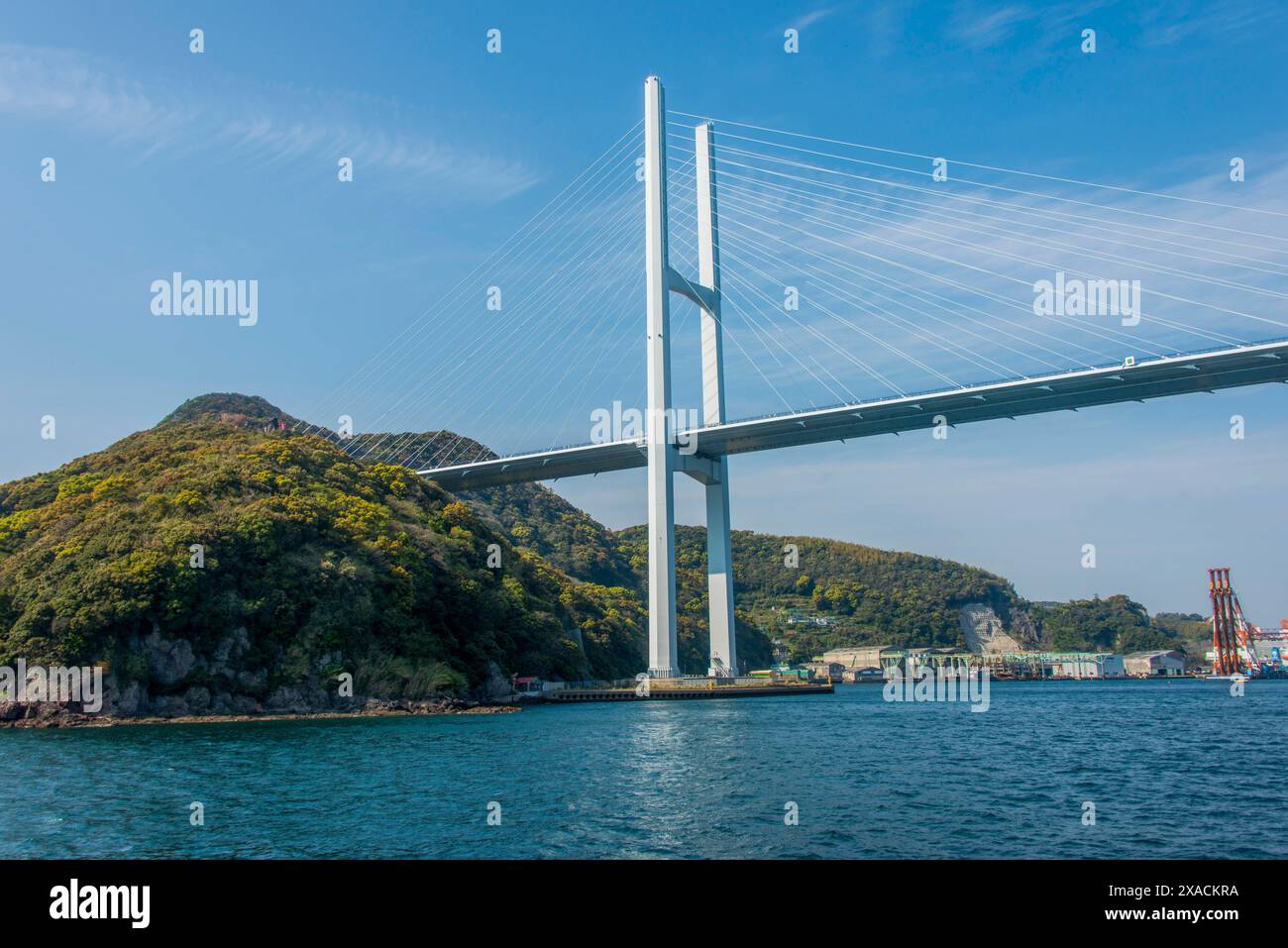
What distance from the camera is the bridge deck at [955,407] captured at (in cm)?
4069

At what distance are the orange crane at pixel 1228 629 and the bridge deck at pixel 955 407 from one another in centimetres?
8347

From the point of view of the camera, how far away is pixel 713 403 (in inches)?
2079

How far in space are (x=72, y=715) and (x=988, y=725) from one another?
33.1m

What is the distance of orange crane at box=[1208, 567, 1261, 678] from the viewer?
11412 centimetres

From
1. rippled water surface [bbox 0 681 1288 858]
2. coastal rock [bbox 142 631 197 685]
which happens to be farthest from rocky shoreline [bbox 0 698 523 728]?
rippled water surface [bbox 0 681 1288 858]

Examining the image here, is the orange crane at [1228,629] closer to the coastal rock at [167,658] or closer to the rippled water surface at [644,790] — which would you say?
the rippled water surface at [644,790]

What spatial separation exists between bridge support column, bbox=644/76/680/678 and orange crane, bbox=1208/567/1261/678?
9101cm

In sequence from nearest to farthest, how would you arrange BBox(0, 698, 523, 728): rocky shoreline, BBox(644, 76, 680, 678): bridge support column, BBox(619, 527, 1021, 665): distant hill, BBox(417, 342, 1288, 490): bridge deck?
1. BBox(0, 698, 523, 728): rocky shoreline
2. BBox(417, 342, 1288, 490): bridge deck
3. BBox(644, 76, 680, 678): bridge support column
4. BBox(619, 527, 1021, 665): distant hill

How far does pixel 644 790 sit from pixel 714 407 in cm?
3541

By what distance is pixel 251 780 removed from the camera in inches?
797

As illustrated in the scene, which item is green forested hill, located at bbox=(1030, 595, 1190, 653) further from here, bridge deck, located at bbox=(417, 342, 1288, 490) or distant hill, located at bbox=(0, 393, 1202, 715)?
bridge deck, located at bbox=(417, 342, 1288, 490)
